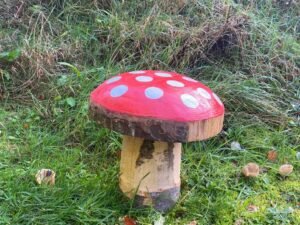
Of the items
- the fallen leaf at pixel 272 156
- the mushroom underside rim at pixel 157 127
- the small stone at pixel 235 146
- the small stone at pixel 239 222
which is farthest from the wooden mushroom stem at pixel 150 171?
the fallen leaf at pixel 272 156

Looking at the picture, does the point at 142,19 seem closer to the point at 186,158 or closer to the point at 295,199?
the point at 186,158

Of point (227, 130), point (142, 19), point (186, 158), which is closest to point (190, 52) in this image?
point (142, 19)

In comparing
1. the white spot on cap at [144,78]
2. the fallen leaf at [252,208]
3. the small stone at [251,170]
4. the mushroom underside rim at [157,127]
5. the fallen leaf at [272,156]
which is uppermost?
the white spot on cap at [144,78]

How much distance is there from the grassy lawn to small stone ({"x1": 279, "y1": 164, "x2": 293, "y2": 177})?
43mm

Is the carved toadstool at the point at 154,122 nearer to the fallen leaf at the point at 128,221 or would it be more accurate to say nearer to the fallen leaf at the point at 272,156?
the fallen leaf at the point at 128,221

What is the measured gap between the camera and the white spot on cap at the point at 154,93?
1846 mm

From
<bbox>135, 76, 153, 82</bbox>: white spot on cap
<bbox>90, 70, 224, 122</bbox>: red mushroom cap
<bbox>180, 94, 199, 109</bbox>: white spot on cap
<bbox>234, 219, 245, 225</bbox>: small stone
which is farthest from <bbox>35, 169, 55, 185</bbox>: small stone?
<bbox>234, 219, 245, 225</bbox>: small stone

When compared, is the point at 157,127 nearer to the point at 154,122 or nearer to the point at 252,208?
the point at 154,122

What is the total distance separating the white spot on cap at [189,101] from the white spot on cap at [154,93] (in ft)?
0.30

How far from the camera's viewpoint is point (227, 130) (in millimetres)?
2828

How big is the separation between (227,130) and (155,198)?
0.94m

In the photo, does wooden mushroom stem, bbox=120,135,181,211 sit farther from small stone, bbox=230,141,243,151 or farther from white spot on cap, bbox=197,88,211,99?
small stone, bbox=230,141,243,151

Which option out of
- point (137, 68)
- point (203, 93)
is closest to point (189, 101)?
point (203, 93)

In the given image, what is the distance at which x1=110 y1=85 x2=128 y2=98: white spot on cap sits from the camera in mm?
1883
